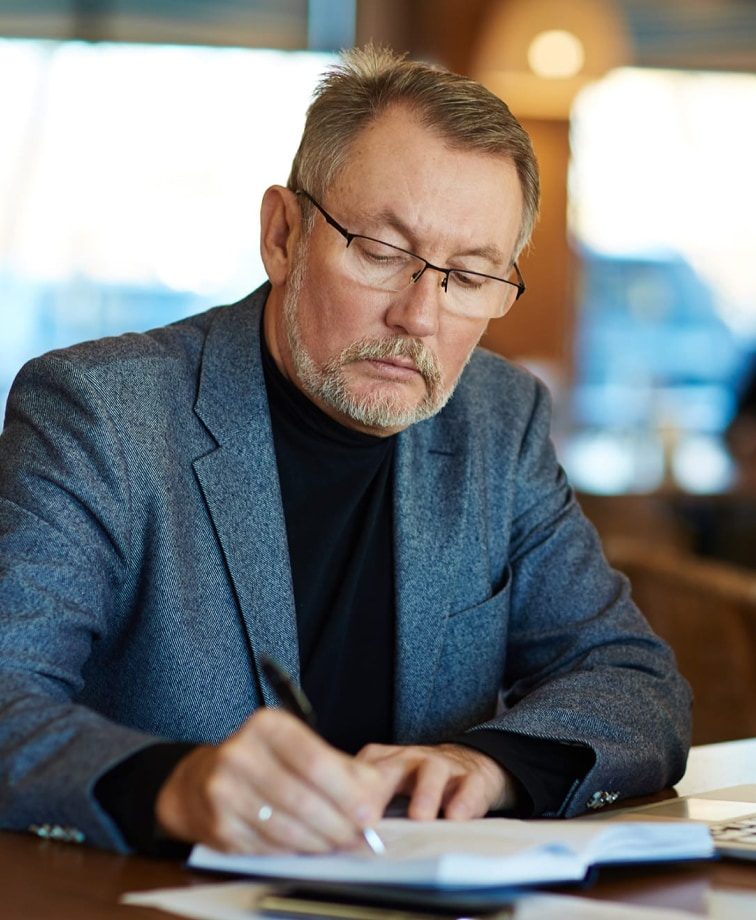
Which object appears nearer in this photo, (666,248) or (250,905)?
(250,905)

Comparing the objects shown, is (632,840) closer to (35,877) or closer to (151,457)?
(35,877)

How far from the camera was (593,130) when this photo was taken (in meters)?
8.86

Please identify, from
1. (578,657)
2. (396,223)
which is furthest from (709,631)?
(396,223)

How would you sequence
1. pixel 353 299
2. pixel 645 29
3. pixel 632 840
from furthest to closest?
pixel 645 29 → pixel 353 299 → pixel 632 840

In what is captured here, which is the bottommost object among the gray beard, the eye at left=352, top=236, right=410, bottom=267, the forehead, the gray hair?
the gray beard

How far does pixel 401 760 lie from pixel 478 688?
0.54 m

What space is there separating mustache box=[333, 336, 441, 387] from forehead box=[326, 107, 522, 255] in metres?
0.12

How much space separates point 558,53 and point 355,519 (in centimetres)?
418

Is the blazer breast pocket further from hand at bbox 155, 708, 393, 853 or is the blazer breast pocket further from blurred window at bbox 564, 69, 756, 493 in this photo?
blurred window at bbox 564, 69, 756, 493

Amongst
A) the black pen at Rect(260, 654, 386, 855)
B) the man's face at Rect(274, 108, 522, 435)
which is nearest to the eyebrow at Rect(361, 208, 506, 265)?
the man's face at Rect(274, 108, 522, 435)

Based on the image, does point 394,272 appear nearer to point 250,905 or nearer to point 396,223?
point 396,223

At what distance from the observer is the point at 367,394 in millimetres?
1703

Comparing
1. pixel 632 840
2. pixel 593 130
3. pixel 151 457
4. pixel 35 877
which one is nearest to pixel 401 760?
pixel 632 840

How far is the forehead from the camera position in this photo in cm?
167
